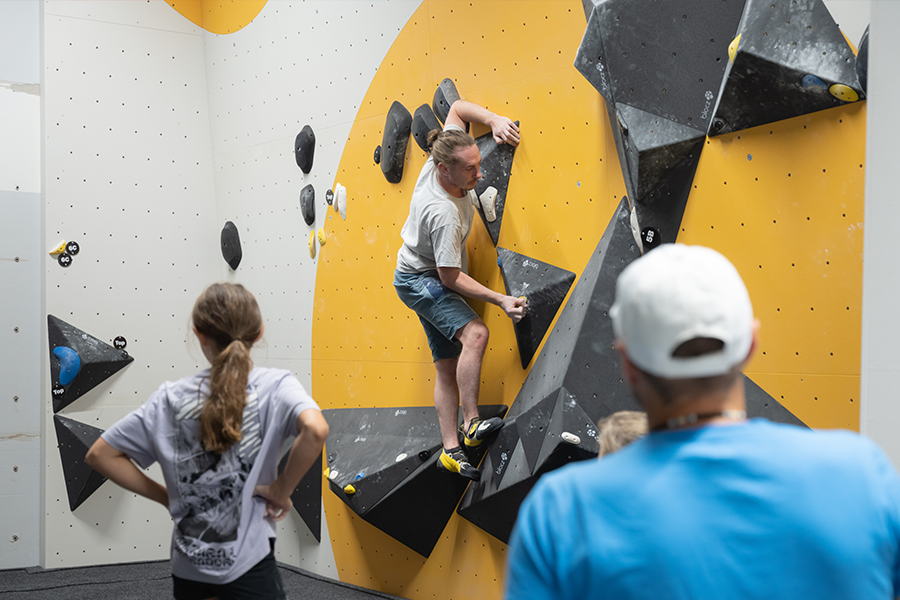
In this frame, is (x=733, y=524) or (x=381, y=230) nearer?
(x=733, y=524)

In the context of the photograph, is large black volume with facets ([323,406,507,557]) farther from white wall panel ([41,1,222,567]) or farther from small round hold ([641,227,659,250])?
white wall panel ([41,1,222,567])

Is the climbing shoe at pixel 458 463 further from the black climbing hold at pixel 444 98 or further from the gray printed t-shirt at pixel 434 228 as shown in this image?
the black climbing hold at pixel 444 98

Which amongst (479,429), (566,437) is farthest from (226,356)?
(479,429)

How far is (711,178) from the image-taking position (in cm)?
211

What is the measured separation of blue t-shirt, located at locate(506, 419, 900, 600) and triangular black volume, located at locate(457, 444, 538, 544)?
1.80 meters

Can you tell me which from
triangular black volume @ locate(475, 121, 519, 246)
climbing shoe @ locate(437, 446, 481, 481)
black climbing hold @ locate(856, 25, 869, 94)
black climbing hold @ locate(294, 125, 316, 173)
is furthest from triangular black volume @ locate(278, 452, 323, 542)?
black climbing hold @ locate(856, 25, 869, 94)

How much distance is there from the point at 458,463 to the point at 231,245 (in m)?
2.25

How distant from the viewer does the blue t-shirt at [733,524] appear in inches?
24.7

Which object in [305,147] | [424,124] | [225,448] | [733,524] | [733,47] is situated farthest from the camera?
[305,147]

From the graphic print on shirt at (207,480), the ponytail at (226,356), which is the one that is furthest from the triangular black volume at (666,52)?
the graphic print on shirt at (207,480)

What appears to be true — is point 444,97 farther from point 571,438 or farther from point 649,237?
point 571,438

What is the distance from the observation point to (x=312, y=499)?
3678 millimetres

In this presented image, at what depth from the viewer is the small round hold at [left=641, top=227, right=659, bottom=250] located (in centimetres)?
222

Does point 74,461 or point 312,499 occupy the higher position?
point 74,461
